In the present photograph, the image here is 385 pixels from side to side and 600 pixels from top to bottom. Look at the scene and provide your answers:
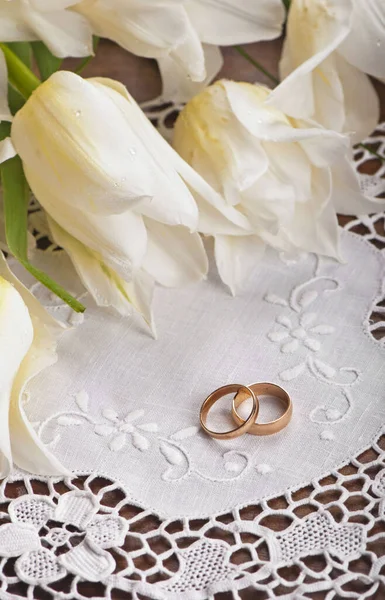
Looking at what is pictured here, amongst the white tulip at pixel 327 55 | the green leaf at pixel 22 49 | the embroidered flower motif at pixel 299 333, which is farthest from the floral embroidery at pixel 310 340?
the green leaf at pixel 22 49

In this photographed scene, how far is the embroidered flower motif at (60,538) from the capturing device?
0.42m

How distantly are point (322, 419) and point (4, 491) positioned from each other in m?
0.17

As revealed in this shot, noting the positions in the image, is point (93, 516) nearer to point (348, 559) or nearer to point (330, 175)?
point (348, 559)

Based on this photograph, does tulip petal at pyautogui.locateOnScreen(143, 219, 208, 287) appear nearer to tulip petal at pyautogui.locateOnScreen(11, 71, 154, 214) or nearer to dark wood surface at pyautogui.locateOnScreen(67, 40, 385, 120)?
tulip petal at pyautogui.locateOnScreen(11, 71, 154, 214)

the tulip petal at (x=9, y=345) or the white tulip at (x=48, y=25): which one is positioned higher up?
the white tulip at (x=48, y=25)

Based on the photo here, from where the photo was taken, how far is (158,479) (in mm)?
467

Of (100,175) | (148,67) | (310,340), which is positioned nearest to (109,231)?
(100,175)

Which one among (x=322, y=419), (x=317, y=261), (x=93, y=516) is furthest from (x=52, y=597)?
(x=317, y=261)

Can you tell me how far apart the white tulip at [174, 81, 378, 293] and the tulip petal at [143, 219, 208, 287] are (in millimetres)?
13

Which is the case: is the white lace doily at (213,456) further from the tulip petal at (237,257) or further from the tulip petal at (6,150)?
the tulip petal at (6,150)

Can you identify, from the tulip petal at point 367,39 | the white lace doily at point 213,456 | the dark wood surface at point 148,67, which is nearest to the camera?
the white lace doily at point 213,456

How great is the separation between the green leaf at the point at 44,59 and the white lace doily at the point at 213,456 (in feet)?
0.38

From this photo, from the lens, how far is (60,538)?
0.44 meters

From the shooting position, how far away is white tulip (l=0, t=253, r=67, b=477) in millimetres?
432
